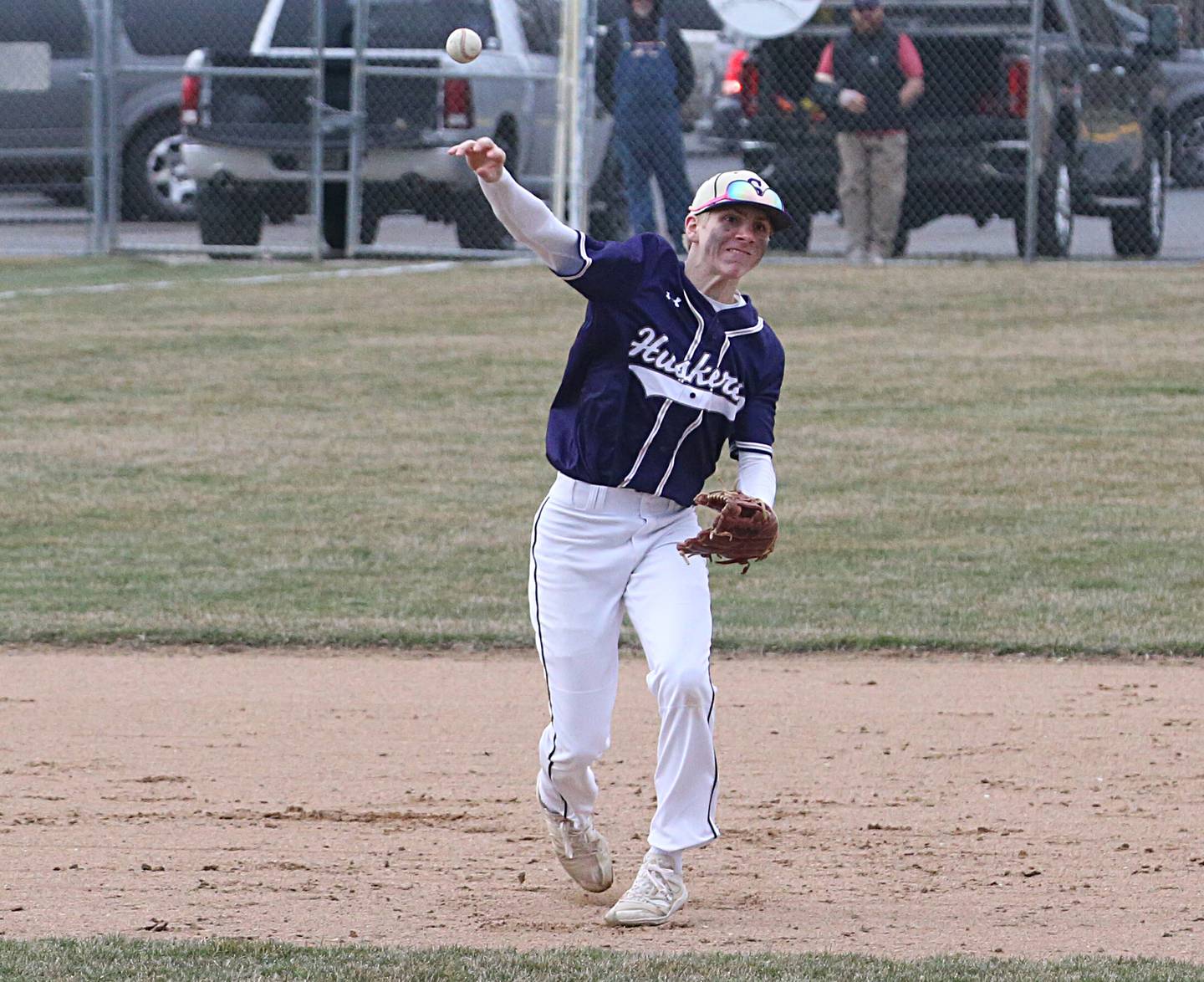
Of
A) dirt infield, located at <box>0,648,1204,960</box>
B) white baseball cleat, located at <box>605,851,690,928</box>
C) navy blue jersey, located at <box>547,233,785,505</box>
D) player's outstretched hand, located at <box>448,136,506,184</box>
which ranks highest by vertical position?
player's outstretched hand, located at <box>448,136,506,184</box>

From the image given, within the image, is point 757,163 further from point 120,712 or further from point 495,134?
point 120,712

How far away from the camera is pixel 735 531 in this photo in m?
4.37

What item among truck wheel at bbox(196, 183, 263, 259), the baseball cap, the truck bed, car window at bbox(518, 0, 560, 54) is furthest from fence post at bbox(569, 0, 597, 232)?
the baseball cap

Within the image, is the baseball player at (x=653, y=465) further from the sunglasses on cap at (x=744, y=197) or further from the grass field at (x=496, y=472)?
the grass field at (x=496, y=472)

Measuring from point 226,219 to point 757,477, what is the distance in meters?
12.4

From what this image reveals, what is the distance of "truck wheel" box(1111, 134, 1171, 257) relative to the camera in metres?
15.2

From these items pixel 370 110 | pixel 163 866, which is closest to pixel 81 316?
pixel 370 110

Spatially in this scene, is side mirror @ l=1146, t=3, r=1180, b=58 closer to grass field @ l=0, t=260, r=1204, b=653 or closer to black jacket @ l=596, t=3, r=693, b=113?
grass field @ l=0, t=260, r=1204, b=653

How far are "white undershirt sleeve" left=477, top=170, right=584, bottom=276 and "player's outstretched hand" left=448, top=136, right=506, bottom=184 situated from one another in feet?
0.05

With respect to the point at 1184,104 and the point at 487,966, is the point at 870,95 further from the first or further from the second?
the point at 487,966

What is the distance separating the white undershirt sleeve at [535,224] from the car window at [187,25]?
527 inches

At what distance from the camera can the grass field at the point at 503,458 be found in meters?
7.82

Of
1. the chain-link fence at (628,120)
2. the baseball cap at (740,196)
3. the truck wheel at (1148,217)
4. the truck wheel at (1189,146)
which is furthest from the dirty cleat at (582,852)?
the truck wheel at (1189,146)

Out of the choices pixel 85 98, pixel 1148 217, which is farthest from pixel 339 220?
pixel 1148 217
